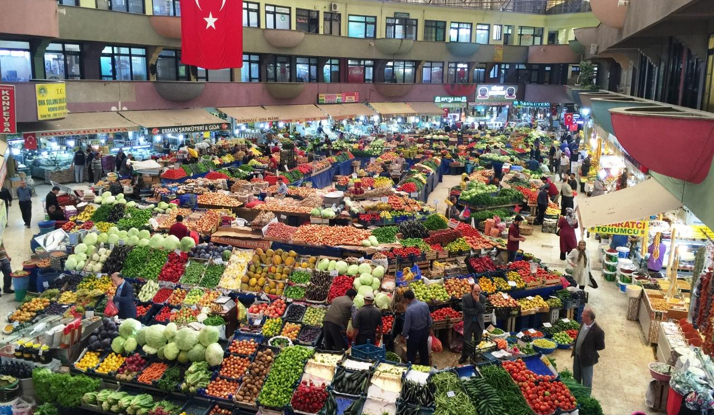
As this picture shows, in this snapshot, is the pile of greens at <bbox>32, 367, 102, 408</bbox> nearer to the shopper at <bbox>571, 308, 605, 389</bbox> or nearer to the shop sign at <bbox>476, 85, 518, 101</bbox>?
the shopper at <bbox>571, 308, 605, 389</bbox>

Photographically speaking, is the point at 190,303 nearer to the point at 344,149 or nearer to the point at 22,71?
the point at 22,71

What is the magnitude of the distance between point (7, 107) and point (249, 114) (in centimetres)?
1482

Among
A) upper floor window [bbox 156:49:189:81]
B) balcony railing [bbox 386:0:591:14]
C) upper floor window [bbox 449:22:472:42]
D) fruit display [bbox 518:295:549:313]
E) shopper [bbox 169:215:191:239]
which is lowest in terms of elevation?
fruit display [bbox 518:295:549:313]

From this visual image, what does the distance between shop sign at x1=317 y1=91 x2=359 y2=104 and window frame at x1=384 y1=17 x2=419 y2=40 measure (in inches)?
260

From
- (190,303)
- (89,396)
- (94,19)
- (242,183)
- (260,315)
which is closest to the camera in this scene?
(89,396)

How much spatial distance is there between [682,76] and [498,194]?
7797 mm

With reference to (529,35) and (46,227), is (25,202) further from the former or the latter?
(529,35)

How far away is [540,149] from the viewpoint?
3183 centimetres

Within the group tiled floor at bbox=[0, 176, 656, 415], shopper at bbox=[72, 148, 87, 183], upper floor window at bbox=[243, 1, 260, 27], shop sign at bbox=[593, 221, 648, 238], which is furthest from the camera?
upper floor window at bbox=[243, 1, 260, 27]

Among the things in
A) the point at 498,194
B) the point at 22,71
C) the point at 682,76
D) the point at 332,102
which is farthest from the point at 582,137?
the point at 22,71

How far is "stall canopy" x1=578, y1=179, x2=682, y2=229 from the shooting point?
10.0 metres

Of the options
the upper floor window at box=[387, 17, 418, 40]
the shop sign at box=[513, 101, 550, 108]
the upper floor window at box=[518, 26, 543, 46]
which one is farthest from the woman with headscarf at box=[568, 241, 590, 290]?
the upper floor window at box=[518, 26, 543, 46]

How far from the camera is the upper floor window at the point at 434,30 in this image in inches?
1670

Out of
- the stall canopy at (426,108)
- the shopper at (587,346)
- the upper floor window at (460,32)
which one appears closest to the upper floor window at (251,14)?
the stall canopy at (426,108)
